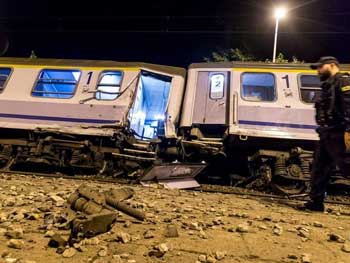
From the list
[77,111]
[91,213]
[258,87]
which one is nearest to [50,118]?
[77,111]

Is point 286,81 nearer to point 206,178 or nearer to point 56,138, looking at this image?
point 206,178

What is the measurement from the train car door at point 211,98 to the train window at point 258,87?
1.36ft

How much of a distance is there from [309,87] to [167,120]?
10.6ft

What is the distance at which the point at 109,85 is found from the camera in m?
9.27

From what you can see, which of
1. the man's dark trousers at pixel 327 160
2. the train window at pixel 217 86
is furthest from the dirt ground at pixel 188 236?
the train window at pixel 217 86

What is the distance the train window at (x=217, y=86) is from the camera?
8.86 m

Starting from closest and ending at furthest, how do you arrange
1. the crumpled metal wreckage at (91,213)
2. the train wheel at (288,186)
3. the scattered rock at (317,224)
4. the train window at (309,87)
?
the crumpled metal wreckage at (91,213) < the scattered rock at (317,224) < the train wheel at (288,186) < the train window at (309,87)

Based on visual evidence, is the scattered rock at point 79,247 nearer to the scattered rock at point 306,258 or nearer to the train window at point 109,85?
the scattered rock at point 306,258

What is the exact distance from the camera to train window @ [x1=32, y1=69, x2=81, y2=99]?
9.45 metres

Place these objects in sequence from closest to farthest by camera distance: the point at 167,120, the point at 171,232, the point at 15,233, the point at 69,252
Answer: the point at 69,252 → the point at 15,233 → the point at 171,232 → the point at 167,120

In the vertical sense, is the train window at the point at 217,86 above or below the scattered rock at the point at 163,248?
above

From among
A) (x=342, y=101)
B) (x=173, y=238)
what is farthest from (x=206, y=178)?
(x=173, y=238)

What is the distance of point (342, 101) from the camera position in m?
4.64

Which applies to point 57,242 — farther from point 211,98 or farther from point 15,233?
point 211,98
